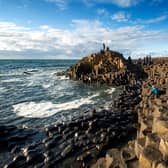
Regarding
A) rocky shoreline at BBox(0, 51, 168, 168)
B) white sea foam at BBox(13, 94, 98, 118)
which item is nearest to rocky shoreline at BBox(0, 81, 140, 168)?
rocky shoreline at BBox(0, 51, 168, 168)

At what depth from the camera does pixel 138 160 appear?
402 inches

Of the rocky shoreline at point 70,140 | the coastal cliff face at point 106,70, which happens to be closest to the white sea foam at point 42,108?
the rocky shoreline at point 70,140

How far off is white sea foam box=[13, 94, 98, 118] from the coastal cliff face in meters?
17.6

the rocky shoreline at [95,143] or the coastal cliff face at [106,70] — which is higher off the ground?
the coastal cliff face at [106,70]

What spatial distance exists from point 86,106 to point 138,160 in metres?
16.1

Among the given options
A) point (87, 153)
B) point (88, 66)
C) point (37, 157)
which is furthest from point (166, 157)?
Result: point (88, 66)

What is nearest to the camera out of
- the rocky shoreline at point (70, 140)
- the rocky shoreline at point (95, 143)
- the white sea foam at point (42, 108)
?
the rocky shoreline at point (95, 143)

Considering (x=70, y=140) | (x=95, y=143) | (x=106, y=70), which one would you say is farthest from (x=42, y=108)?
(x=106, y=70)

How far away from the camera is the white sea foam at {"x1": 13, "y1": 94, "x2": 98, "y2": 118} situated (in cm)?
2323

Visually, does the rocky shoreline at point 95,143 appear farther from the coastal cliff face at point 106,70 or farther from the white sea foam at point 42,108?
the coastal cliff face at point 106,70

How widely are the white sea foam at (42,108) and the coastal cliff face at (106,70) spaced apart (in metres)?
17.6

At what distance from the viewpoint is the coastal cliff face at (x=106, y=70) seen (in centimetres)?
4606

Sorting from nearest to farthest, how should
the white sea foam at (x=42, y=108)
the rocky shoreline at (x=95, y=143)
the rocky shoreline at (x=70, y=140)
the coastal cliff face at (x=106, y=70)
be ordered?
1. the rocky shoreline at (x=95, y=143)
2. the rocky shoreline at (x=70, y=140)
3. the white sea foam at (x=42, y=108)
4. the coastal cliff face at (x=106, y=70)

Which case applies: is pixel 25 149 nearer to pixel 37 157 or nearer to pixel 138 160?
pixel 37 157
